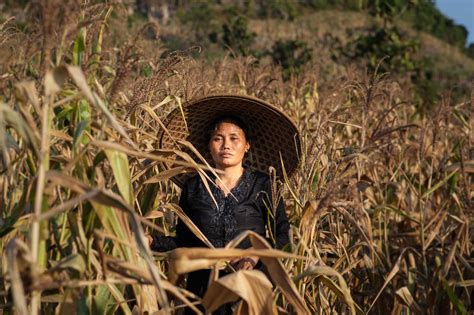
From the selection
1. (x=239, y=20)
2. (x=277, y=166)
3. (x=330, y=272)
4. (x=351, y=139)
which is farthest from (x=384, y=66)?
(x=330, y=272)

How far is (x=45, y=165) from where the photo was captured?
1.51 metres

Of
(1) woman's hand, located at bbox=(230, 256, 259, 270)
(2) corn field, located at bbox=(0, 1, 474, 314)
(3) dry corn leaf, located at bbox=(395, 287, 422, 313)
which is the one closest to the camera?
(2) corn field, located at bbox=(0, 1, 474, 314)

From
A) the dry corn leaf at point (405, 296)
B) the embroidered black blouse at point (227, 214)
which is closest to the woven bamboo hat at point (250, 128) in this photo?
the embroidered black blouse at point (227, 214)

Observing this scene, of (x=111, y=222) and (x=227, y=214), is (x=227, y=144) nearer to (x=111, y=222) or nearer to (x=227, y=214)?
(x=227, y=214)

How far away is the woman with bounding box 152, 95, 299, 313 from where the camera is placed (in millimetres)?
2473

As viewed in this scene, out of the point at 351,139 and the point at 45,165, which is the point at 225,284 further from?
the point at 351,139

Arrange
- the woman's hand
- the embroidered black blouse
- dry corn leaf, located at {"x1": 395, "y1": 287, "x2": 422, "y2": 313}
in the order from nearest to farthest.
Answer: the woman's hand
the embroidered black blouse
dry corn leaf, located at {"x1": 395, "y1": 287, "x2": 422, "y2": 313}

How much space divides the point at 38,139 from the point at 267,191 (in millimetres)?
1220

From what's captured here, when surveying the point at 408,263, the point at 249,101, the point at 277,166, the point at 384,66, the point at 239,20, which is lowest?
the point at 408,263

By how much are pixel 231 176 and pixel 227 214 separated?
0.49ft

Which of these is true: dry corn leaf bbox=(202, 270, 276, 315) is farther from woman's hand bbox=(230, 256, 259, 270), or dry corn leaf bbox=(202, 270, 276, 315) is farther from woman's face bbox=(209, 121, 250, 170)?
woman's face bbox=(209, 121, 250, 170)

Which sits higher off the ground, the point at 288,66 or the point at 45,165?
the point at 288,66

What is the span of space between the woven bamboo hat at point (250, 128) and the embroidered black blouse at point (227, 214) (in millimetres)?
147

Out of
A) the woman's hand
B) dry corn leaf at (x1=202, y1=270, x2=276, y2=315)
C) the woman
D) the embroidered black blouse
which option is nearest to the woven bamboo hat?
the woman
